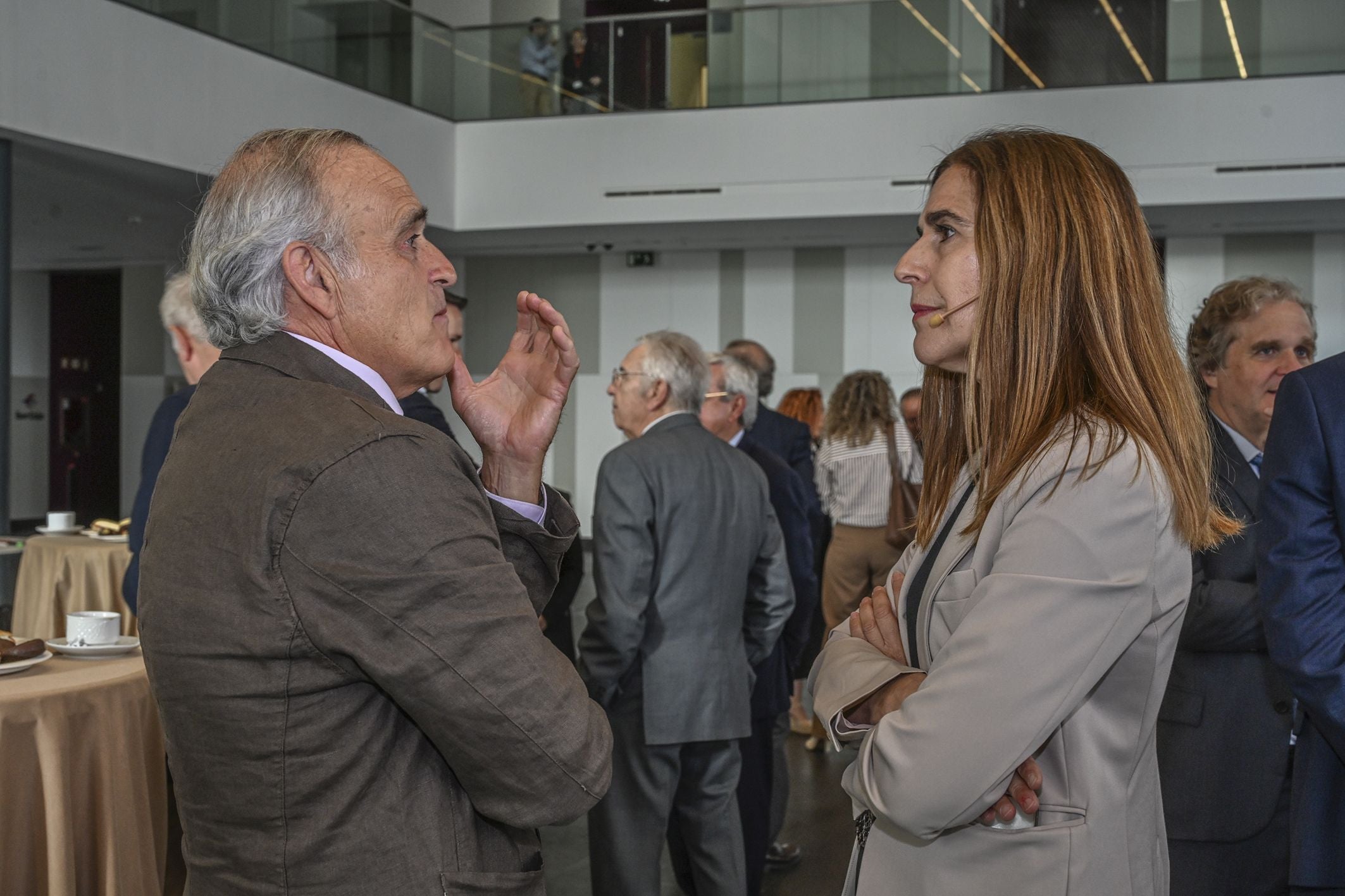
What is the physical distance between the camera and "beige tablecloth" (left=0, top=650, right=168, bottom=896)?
2.40 metres

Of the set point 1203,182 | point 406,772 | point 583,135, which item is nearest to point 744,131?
point 583,135

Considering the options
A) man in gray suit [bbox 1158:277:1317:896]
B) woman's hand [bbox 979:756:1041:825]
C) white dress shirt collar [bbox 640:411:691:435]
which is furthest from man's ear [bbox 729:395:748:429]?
woman's hand [bbox 979:756:1041:825]

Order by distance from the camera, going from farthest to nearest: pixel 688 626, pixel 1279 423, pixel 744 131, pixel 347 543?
pixel 744 131 < pixel 688 626 < pixel 1279 423 < pixel 347 543

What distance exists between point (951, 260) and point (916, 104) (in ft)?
32.3

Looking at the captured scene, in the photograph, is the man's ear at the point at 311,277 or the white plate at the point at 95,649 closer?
the man's ear at the point at 311,277

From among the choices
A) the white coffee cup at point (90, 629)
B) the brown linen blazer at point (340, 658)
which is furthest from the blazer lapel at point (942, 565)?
the white coffee cup at point (90, 629)

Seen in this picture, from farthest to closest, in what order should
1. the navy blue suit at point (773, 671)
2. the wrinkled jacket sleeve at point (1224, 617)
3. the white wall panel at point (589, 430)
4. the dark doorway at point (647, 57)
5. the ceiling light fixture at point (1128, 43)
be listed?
the white wall panel at point (589, 430), the dark doorway at point (647, 57), the ceiling light fixture at point (1128, 43), the navy blue suit at point (773, 671), the wrinkled jacket sleeve at point (1224, 617)

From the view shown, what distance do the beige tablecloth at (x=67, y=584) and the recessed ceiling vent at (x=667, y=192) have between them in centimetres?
718

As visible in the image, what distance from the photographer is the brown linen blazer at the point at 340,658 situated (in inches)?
45.6

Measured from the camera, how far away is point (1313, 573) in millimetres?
1816

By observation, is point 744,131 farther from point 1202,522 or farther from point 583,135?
point 1202,522

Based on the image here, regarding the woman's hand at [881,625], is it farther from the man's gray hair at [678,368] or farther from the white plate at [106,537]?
the white plate at [106,537]

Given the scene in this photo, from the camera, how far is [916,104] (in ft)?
35.2

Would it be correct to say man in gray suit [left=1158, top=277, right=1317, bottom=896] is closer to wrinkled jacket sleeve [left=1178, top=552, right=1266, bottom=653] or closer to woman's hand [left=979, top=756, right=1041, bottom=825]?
wrinkled jacket sleeve [left=1178, top=552, right=1266, bottom=653]
